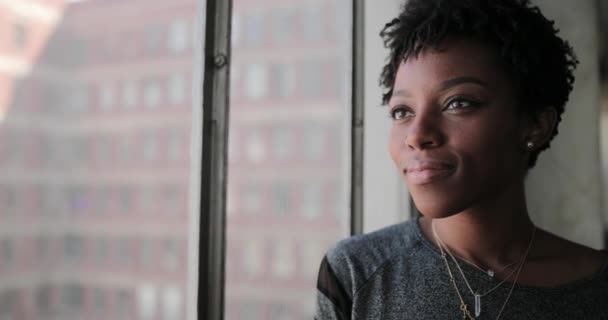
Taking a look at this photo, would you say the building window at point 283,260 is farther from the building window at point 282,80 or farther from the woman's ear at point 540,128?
the woman's ear at point 540,128

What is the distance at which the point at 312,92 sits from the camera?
165 centimetres

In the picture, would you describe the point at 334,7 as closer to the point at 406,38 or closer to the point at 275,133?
the point at 275,133

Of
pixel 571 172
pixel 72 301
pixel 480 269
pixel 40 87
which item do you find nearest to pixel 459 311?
pixel 480 269

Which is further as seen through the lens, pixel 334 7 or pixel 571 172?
pixel 571 172

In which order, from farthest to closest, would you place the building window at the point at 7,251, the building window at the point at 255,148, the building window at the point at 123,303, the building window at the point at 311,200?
the building window at the point at 311,200 → the building window at the point at 255,148 → the building window at the point at 123,303 → the building window at the point at 7,251

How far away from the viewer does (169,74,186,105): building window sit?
1039 mm

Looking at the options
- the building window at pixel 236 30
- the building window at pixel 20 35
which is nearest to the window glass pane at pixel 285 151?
the building window at pixel 236 30

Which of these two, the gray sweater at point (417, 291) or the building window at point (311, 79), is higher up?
the building window at point (311, 79)

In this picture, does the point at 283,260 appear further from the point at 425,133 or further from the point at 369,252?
the point at 425,133

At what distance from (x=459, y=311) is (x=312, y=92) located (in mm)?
1012

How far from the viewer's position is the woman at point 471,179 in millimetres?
752

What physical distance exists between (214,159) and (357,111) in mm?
763

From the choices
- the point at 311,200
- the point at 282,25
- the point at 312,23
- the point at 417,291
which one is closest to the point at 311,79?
the point at 312,23

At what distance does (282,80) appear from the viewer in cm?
143
